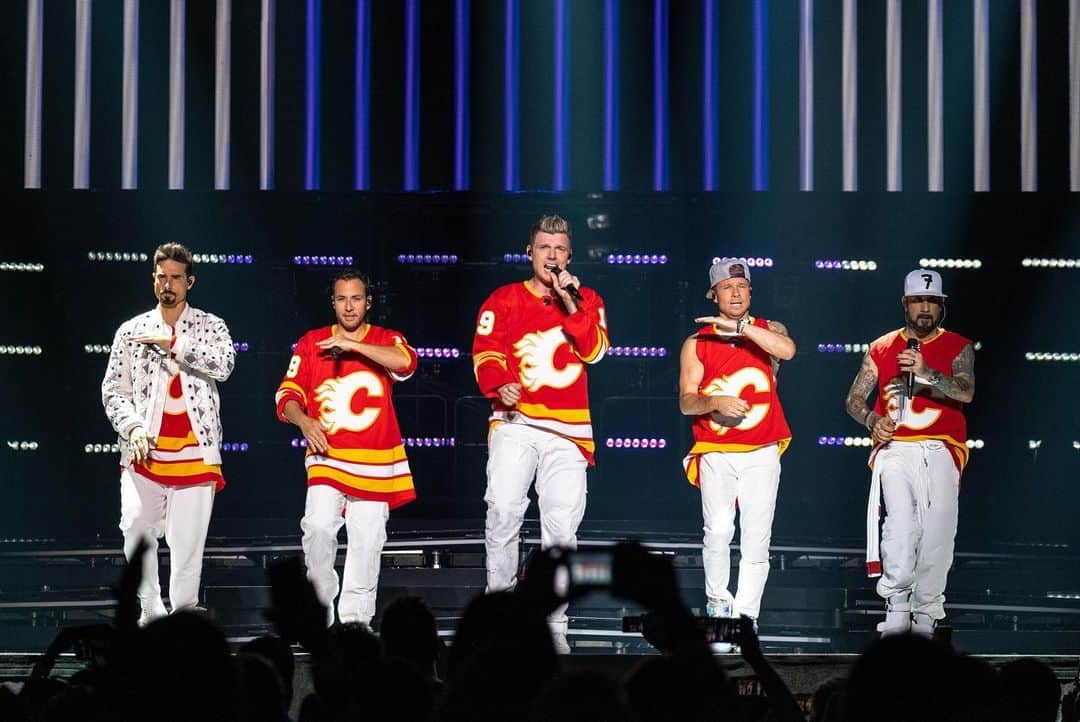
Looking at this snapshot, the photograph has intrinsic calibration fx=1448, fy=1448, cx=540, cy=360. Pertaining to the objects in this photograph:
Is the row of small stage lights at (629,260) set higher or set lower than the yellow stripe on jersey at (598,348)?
higher

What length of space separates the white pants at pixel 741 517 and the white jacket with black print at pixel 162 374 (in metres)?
2.44

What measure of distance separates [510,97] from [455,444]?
2358mm

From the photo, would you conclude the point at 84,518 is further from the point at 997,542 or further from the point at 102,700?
the point at 102,700

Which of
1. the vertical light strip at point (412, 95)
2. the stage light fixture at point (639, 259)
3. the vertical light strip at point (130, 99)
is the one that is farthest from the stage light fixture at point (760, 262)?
the vertical light strip at point (130, 99)

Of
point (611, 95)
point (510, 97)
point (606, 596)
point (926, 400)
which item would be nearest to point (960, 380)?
point (926, 400)

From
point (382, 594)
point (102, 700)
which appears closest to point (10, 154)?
point (382, 594)

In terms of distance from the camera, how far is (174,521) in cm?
706

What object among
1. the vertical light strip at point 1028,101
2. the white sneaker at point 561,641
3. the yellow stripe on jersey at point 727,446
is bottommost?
the white sneaker at point 561,641

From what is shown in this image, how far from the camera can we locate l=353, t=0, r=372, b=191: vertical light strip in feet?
31.6

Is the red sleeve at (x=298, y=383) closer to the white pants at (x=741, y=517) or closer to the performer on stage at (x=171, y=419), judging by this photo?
the performer on stage at (x=171, y=419)

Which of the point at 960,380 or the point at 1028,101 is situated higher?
the point at 1028,101

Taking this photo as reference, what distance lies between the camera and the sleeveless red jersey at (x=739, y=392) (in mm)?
7164

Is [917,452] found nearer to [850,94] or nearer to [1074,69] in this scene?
[850,94]

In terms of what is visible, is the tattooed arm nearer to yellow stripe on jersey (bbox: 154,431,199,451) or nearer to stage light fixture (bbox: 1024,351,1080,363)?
stage light fixture (bbox: 1024,351,1080,363)
